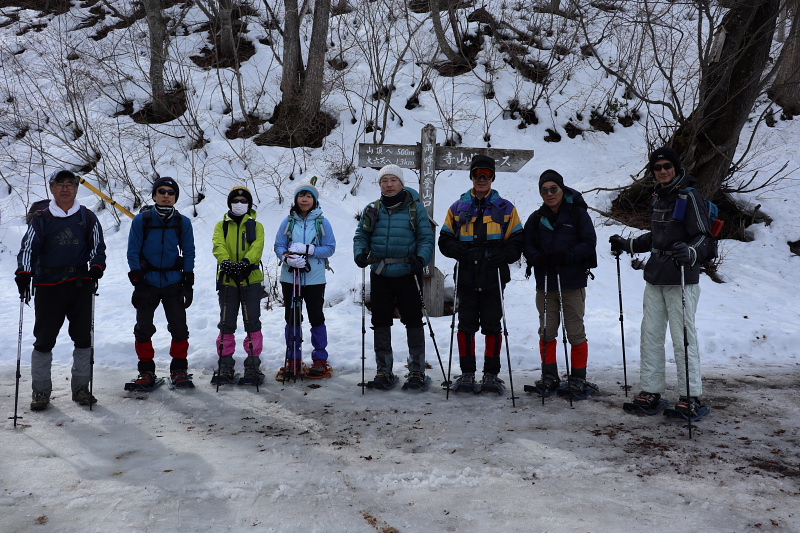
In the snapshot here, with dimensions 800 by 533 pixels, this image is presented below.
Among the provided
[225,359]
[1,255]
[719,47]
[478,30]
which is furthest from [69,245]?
[478,30]

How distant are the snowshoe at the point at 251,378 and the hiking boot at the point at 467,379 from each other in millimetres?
2066

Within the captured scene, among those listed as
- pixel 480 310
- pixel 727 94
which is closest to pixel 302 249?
pixel 480 310

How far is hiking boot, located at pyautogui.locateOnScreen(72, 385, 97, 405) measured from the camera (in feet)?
16.7

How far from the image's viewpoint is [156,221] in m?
5.74

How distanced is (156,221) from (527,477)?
4.43m

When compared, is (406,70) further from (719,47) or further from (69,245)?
(69,245)

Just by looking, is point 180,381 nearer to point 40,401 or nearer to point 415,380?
point 40,401

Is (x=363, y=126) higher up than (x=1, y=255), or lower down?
higher up

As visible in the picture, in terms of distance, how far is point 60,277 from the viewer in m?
5.13

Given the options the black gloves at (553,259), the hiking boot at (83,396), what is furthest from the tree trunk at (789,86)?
the hiking boot at (83,396)

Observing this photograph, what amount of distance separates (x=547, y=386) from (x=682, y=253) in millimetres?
1806

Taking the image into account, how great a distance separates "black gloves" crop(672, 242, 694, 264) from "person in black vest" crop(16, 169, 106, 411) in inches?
204

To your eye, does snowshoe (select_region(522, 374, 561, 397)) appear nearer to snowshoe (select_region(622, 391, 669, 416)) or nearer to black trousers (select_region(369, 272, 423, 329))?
snowshoe (select_region(622, 391, 669, 416))

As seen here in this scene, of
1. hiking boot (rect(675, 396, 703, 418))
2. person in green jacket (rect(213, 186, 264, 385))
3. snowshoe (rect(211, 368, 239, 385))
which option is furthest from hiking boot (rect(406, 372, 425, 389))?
hiking boot (rect(675, 396, 703, 418))
